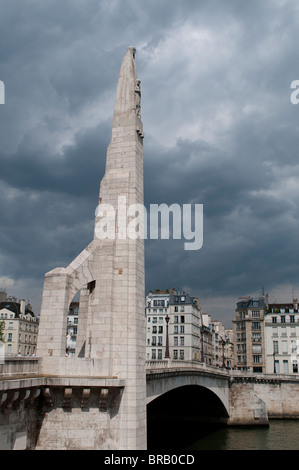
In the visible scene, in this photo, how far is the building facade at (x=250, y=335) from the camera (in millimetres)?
88844

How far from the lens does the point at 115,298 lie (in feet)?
67.1

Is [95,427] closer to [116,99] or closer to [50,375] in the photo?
[50,375]

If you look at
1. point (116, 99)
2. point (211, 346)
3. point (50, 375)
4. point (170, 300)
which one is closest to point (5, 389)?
point (50, 375)

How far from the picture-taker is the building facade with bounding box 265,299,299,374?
280 ft

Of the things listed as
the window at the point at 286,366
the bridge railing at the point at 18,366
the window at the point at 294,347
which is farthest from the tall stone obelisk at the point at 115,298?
the window at the point at 294,347

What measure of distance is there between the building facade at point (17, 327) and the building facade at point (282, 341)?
153ft

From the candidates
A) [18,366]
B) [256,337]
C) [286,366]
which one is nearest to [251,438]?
[18,366]

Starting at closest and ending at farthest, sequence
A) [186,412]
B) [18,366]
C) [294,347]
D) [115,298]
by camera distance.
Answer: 1. [18,366]
2. [115,298]
3. [186,412]
4. [294,347]

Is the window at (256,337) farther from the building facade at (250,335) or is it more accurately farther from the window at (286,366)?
the window at (286,366)

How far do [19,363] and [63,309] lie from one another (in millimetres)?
3069

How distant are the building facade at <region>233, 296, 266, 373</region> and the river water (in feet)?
95.8

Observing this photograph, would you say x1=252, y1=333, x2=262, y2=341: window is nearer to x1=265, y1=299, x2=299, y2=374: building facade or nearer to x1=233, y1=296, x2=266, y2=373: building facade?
x1=233, y1=296, x2=266, y2=373: building facade

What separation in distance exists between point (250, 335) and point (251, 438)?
1716 inches

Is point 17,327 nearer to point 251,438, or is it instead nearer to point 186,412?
point 186,412
